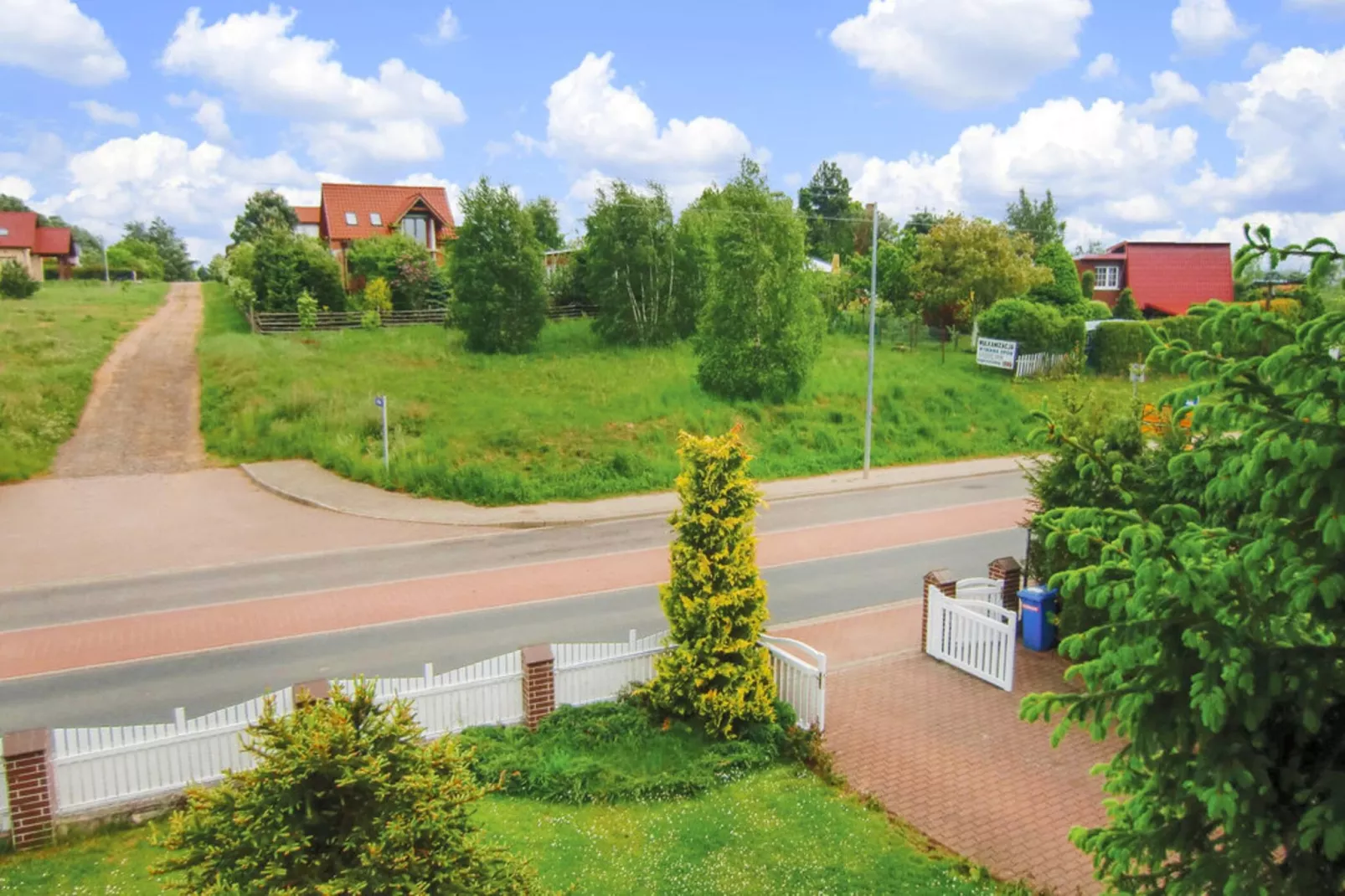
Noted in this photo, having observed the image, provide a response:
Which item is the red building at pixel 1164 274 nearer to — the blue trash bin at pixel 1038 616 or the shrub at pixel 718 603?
the blue trash bin at pixel 1038 616

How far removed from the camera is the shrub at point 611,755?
9156mm

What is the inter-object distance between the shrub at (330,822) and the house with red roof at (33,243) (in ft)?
254

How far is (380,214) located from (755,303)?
34889 millimetres

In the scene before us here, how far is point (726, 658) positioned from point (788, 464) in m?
16.2

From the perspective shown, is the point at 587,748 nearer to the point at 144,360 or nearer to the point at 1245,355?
the point at 1245,355

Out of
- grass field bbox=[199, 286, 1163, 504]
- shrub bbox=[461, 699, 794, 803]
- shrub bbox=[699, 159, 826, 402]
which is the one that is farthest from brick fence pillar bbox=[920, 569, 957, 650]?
shrub bbox=[699, 159, 826, 402]

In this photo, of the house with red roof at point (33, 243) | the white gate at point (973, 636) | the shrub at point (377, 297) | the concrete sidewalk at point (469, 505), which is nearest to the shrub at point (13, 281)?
the house with red roof at point (33, 243)

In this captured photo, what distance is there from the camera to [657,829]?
8.48m

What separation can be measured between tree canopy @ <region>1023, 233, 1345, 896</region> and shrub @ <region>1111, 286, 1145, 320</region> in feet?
161

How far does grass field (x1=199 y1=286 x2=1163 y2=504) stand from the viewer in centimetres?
2370

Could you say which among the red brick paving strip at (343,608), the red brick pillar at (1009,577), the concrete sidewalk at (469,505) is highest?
the red brick pillar at (1009,577)

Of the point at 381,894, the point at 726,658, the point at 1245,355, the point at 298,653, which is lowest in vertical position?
the point at 298,653

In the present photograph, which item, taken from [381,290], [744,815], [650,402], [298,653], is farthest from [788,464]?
[381,290]

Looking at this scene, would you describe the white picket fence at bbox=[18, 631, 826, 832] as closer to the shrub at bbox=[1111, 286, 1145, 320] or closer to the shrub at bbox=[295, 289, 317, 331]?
the shrub at bbox=[295, 289, 317, 331]
